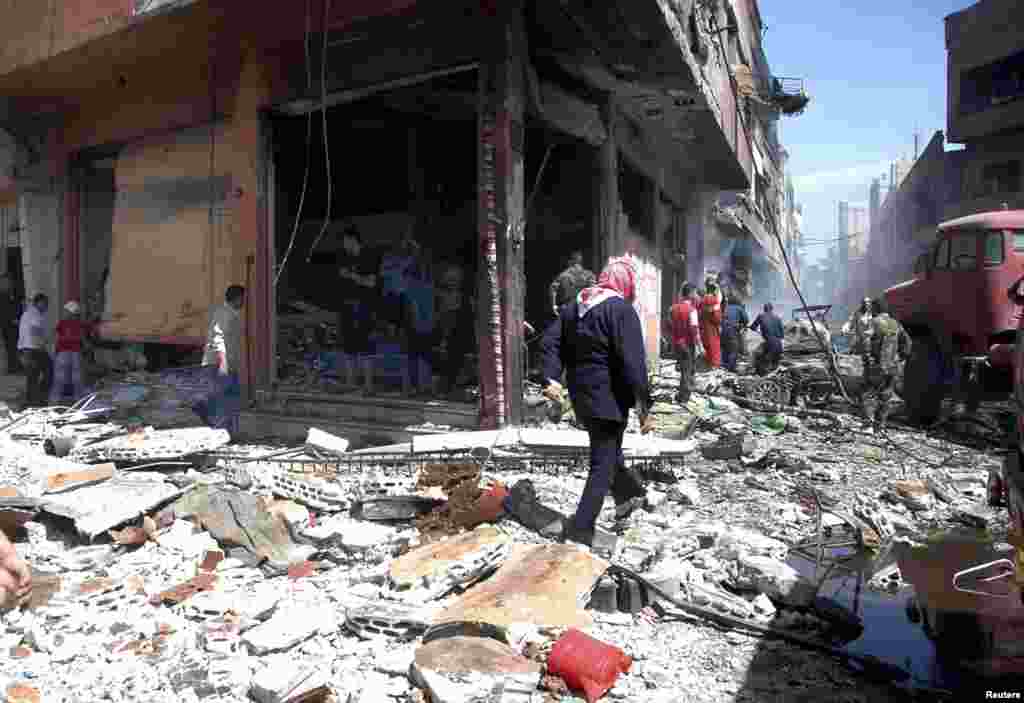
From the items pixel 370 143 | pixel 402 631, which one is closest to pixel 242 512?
pixel 402 631

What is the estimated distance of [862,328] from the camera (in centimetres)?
1055

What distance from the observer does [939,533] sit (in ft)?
15.6

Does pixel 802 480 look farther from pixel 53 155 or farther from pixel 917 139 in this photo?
pixel 917 139

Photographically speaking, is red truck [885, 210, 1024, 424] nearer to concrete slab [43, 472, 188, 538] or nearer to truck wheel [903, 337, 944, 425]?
truck wheel [903, 337, 944, 425]

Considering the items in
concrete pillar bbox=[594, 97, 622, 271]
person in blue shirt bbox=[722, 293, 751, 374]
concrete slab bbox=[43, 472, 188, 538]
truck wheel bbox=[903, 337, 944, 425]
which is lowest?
concrete slab bbox=[43, 472, 188, 538]

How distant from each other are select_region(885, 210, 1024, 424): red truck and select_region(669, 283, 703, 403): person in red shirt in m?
2.60

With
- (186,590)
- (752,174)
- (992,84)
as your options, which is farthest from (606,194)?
(992,84)

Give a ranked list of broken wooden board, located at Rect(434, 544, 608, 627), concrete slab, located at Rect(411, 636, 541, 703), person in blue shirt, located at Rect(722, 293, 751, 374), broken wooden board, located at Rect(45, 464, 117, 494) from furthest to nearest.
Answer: person in blue shirt, located at Rect(722, 293, 751, 374) < broken wooden board, located at Rect(45, 464, 117, 494) < broken wooden board, located at Rect(434, 544, 608, 627) < concrete slab, located at Rect(411, 636, 541, 703)

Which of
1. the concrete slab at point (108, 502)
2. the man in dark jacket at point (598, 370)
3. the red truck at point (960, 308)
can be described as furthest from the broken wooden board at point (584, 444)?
the red truck at point (960, 308)

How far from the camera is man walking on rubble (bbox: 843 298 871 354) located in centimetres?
983

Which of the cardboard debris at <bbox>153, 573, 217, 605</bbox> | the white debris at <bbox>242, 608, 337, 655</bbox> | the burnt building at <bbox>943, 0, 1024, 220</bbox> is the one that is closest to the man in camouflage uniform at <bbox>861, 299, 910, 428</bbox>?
the white debris at <bbox>242, 608, 337, 655</bbox>

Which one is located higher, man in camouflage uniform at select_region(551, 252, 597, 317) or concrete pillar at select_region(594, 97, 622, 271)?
concrete pillar at select_region(594, 97, 622, 271)

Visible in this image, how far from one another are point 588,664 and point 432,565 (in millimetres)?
1274

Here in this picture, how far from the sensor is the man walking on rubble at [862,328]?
32.2 ft
